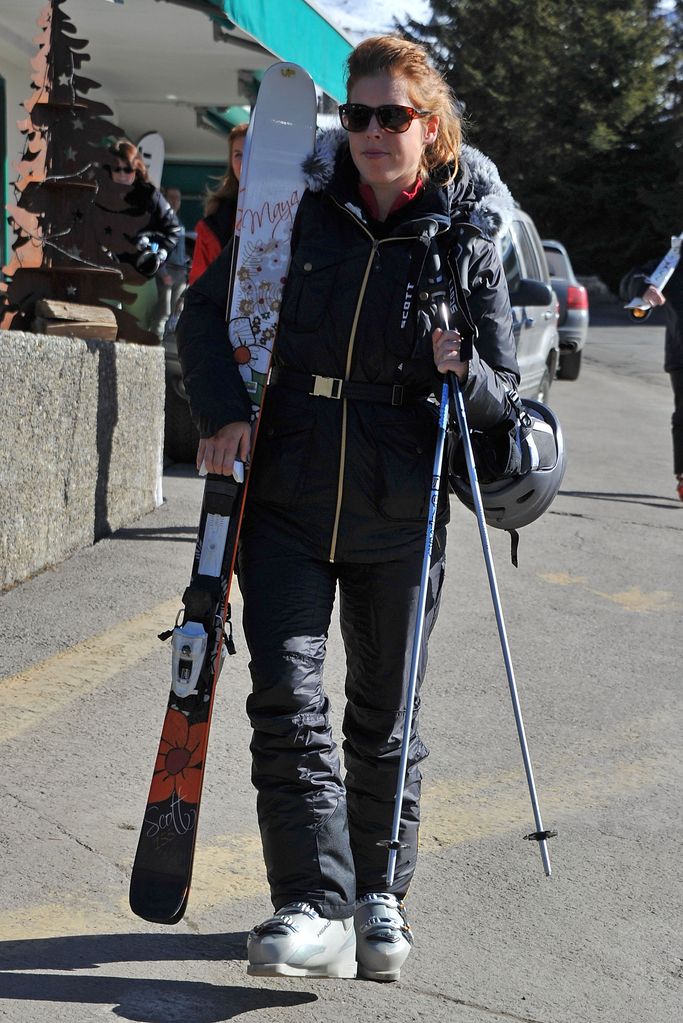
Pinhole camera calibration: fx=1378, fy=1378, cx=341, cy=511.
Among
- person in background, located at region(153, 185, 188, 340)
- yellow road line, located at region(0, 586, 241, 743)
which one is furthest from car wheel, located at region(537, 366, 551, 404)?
yellow road line, located at region(0, 586, 241, 743)

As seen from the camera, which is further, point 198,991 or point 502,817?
point 502,817

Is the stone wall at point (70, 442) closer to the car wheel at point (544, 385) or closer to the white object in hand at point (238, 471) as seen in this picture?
the white object in hand at point (238, 471)

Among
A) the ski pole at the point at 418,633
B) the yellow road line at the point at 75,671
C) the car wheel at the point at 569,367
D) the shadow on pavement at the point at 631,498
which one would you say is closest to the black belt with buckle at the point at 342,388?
the ski pole at the point at 418,633

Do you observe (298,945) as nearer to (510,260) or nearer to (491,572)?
(491,572)

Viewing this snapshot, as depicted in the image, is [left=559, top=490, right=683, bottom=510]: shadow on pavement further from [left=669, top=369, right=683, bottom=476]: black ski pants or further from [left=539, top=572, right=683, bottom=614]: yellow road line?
[left=539, top=572, right=683, bottom=614]: yellow road line

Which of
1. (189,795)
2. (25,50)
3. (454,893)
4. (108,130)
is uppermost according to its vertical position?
(25,50)

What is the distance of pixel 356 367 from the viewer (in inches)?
118

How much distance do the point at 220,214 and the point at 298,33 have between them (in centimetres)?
613

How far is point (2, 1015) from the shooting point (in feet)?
9.12

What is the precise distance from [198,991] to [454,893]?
0.87m

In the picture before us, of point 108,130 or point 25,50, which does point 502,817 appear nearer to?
point 108,130

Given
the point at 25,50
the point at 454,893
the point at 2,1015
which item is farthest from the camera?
the point at 25,50

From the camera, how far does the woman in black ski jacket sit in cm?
296

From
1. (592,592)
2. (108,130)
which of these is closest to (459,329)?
(592,592)
